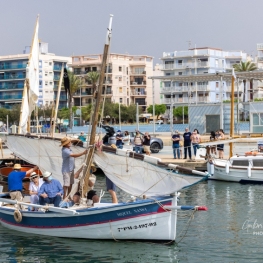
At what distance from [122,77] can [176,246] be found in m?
126

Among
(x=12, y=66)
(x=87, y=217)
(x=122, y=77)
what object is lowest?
(x=87, y=217)

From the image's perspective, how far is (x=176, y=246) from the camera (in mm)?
19219

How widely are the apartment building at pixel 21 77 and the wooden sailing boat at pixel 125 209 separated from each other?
120 metres

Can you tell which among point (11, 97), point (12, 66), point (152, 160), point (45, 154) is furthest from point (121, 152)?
point (12, 66)

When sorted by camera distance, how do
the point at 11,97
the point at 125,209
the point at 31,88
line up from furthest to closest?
the point at 11,97 → the point at 31,88 → the point at 125,209

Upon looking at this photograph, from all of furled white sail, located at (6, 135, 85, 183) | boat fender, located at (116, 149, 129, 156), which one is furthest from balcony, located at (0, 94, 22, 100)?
boat fender, located at (116, 149, 129, 156)

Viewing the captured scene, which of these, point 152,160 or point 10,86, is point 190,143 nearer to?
point 152,160

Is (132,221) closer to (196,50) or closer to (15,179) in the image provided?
(15,179)

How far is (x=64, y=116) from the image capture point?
127 m

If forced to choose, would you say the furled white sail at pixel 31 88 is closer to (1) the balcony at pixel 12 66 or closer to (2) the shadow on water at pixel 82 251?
(2) the shadow on water at pixel 82 251

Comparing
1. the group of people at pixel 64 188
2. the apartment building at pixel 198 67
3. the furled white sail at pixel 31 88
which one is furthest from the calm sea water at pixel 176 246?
the apartment building at pixel 198 67

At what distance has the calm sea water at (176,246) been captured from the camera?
18.2m

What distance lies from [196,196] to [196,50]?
112 meters

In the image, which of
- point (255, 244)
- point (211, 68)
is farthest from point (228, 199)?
point (211, 68)
